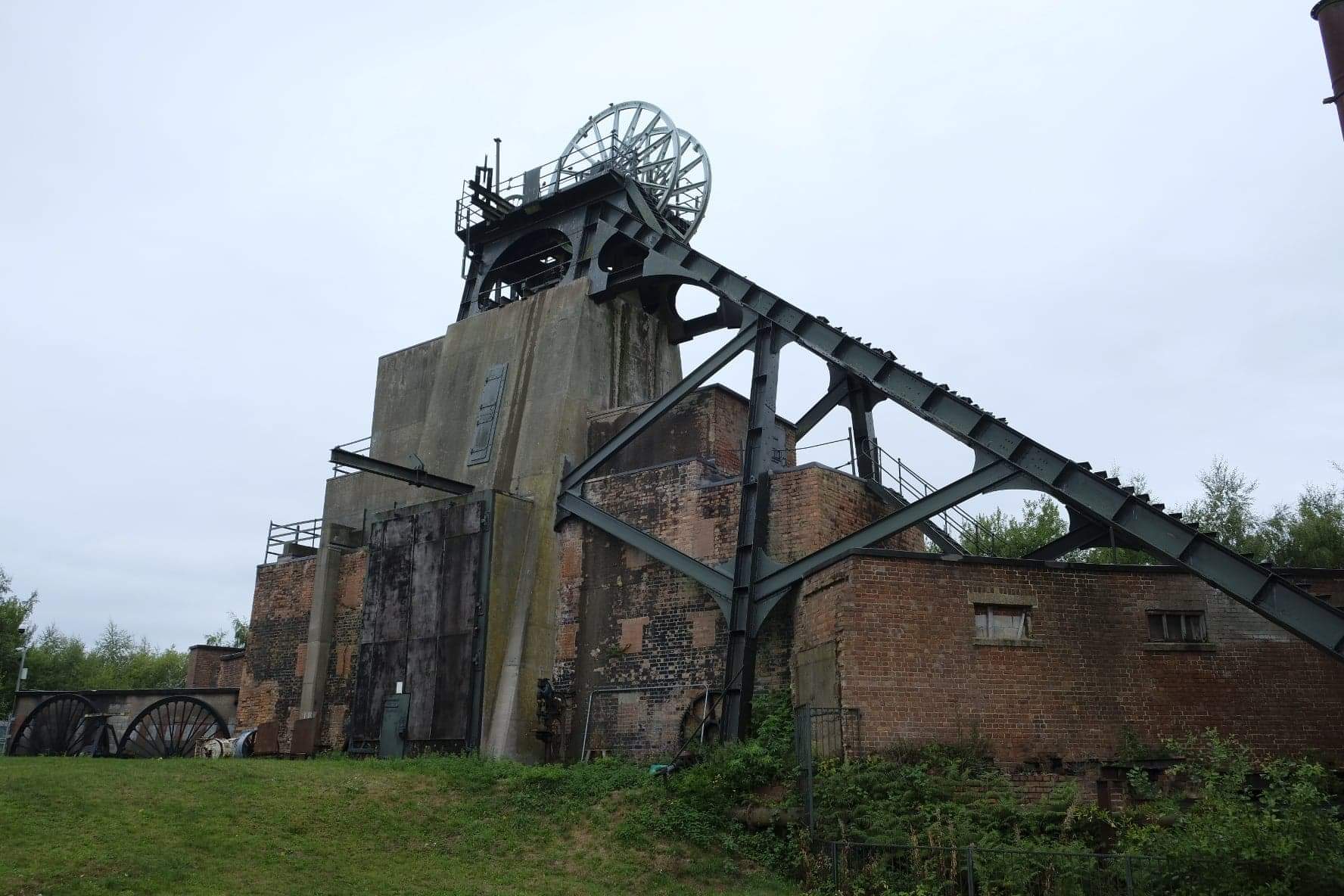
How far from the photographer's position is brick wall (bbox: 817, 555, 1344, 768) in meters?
15.4

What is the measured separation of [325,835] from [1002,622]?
9663mm

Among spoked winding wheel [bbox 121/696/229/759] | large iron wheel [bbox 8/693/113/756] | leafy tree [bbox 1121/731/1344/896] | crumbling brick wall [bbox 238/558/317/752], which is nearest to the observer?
leafy tree [bbox 1121/731/1344/896]

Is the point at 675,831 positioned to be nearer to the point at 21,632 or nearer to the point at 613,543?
the point at 613,543

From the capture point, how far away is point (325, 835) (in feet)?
47.5

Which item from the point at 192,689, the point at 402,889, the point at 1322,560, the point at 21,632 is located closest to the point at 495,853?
the point at 402,889

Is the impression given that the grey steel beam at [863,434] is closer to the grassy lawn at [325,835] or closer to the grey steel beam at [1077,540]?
the grey steel beam at [1077,540]

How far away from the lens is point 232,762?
17703 millimetres

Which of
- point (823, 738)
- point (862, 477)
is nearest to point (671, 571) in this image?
point (862, 477)

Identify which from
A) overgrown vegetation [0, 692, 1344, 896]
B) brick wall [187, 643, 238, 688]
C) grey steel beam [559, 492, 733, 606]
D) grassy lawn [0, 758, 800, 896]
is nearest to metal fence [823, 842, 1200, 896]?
overgrown vegetation [0, 692, 1344, 896]

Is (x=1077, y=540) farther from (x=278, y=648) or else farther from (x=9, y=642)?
(x=9, y=642)

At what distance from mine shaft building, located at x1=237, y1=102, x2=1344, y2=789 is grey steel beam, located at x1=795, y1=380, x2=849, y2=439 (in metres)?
0.06

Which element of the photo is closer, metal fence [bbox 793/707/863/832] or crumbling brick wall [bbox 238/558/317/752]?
metal fence [bbox 793/707/863/832]

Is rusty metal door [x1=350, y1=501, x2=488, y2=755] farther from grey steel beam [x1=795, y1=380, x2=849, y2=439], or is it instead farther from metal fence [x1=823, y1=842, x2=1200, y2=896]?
metal fence [x1=823, y1=842, x2=1200, y2=896]

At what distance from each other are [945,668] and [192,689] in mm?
19155
